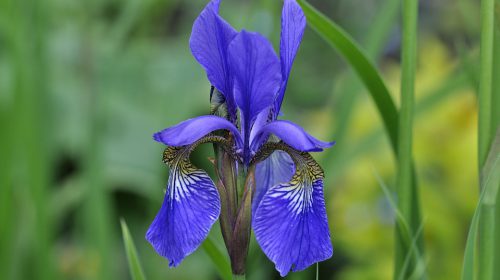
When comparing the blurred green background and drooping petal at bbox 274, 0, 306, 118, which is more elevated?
drooping petal at bbox 274, 0, 306, 118

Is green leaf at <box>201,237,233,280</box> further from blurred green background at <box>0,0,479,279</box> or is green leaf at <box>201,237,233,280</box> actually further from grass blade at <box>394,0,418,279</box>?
blurred green background at <box>0,0,479,279</box>

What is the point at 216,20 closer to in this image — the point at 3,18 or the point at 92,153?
the point at 92,153

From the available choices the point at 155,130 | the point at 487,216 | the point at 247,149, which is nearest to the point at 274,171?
the point at 247,149

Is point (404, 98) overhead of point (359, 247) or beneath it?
overhead

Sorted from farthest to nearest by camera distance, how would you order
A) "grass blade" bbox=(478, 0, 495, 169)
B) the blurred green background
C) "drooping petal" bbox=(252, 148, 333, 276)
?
the blurred green background
"grass blade" bbox=(478, 0, 495, 169)
"drooping petal" bbox=(252, 148, 333, 276)

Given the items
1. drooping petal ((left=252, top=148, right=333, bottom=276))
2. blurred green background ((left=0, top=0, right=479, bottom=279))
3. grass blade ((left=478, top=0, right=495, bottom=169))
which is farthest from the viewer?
blurred green background ((left=0, top=0, right=479, bottom=279))

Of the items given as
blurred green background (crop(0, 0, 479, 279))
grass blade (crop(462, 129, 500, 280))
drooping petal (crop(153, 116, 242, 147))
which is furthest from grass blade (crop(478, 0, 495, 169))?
drooping petal (crop(153, 116, 242, 147))

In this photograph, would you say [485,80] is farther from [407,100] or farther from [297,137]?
[297,137]

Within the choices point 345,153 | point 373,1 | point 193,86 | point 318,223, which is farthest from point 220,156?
point 373,1
